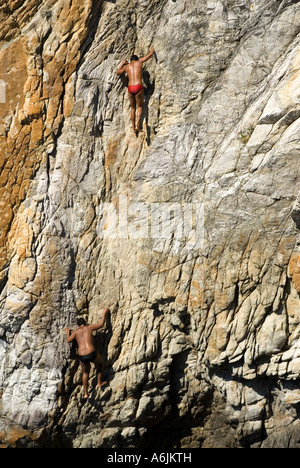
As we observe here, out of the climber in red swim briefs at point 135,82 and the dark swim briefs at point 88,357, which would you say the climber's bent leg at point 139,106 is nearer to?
the climber in red swim briefs at point 135,82

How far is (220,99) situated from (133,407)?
678 centimetres

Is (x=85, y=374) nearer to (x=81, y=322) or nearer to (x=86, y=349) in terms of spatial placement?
(x=86, y=349)

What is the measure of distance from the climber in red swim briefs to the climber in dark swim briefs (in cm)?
433

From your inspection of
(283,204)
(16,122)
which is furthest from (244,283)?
(16,122)

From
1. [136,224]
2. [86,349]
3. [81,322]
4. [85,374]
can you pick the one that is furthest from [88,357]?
[136,224]

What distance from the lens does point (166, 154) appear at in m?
10.1

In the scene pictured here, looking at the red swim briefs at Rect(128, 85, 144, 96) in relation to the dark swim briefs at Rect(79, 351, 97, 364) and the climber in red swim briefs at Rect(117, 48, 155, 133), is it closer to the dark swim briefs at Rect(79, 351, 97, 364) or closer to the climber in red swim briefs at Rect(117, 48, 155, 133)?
the climber in red swim briefs at Rect(117, 48, 155, 133)

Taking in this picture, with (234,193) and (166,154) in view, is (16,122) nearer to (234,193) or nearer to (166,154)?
(166,154)

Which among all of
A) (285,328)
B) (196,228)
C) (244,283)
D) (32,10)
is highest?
(32,10)

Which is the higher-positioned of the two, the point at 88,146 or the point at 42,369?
the point at 88,146

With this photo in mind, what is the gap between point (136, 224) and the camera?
10.2 meters

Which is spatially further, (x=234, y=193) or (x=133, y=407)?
(x=133, y=407)

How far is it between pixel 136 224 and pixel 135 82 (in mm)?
2948

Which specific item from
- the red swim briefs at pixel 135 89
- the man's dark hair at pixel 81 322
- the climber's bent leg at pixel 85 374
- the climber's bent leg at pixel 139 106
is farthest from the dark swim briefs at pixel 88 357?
the red swim briefs at pixel 135 89
